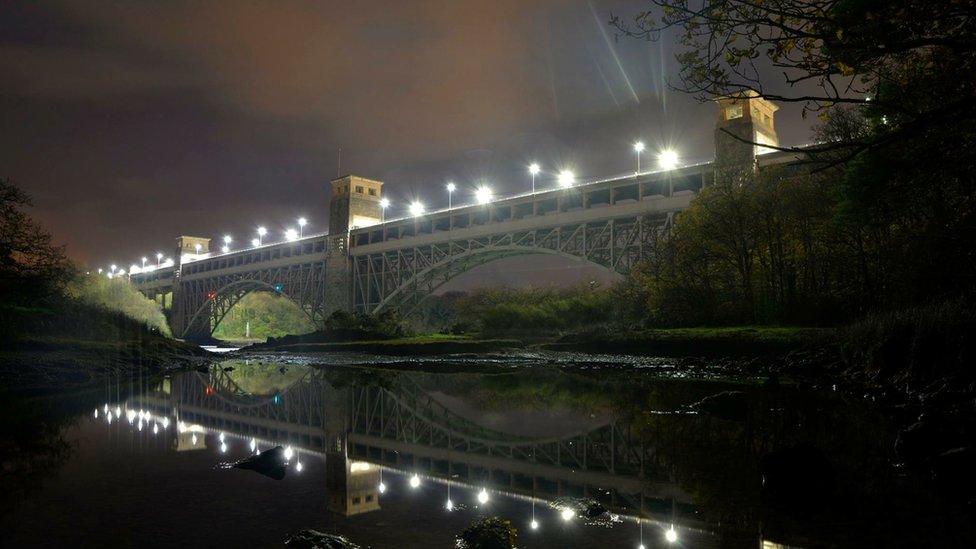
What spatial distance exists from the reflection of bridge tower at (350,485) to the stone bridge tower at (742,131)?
3631 centimetres

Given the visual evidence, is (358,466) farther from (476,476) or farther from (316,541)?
(316,541)

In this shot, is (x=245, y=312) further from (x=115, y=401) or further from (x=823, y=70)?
(x=823, y=70)

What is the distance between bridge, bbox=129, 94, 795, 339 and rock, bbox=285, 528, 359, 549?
1444 inches

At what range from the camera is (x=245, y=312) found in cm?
11750

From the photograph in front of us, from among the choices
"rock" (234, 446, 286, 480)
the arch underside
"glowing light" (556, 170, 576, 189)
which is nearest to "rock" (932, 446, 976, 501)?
"rock" (234, 446, 286, 480)

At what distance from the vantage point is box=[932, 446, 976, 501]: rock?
4898 mm

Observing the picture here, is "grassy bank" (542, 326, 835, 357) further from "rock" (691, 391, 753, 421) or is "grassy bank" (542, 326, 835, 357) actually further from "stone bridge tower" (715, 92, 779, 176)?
"stone bridge tower" (715, 92, 779, 176)

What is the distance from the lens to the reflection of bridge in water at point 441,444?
555cm

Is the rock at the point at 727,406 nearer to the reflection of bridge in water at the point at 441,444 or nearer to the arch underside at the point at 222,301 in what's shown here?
the reflection of bridge in water at the point at 441,444

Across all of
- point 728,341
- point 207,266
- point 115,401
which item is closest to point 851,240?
point 728,341

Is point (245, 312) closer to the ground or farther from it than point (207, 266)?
closer to the ground

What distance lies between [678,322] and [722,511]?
27.7 m

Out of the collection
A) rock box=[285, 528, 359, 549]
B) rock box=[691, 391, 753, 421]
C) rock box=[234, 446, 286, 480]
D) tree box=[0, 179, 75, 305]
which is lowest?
rock box=[691, 391, 753, 421]

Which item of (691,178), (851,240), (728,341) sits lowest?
(728,341)
